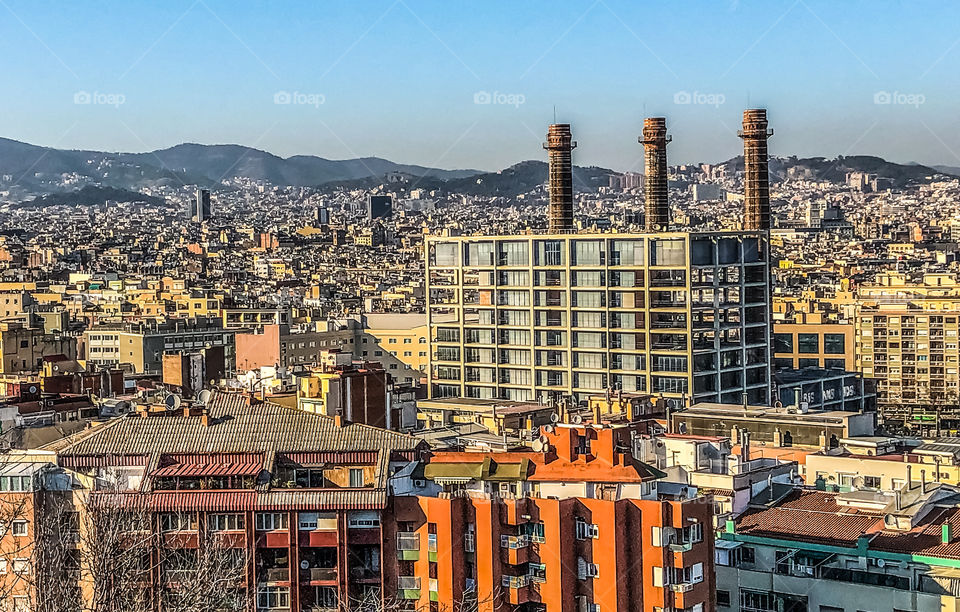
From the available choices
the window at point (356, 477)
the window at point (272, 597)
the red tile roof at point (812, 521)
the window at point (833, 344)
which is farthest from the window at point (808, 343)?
the window at point (272, 597)

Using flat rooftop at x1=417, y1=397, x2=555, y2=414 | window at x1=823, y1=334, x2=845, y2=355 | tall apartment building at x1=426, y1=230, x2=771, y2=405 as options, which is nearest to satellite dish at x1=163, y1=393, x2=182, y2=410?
flat rooftop at x1=417, y1=397, x2=555, y2=414

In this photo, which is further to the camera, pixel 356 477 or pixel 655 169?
pixel 655 169

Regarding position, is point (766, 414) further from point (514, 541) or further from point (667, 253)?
point (514, 541)

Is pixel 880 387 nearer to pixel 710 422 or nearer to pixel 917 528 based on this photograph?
pixel 710 422

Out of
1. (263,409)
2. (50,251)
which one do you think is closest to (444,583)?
(263,409)

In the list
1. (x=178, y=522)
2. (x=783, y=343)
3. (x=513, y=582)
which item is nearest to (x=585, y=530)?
(x=513, y=582)

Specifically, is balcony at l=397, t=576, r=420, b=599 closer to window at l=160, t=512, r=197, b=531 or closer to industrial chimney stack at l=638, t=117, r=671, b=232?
window at l=160, t=512, r=197, b=531
